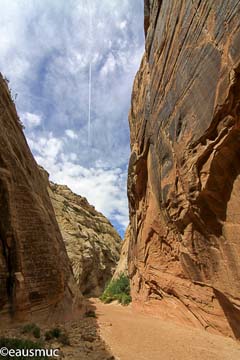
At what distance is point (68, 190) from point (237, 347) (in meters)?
52.4

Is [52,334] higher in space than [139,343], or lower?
higher

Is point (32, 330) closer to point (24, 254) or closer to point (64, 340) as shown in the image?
point (64, 340)

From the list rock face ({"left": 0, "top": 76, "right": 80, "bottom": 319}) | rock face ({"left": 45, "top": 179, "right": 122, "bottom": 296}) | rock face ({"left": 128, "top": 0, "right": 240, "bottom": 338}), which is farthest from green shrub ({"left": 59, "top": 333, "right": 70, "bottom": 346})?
rock face ({"left": 45, "top": 179, "right": 122, "bottom": 296})

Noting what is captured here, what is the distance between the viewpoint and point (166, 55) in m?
14.9

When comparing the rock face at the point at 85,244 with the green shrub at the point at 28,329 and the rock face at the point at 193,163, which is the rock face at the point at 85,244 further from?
the green shrub at the point at 28,329

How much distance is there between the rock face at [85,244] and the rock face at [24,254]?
25056 millimetres

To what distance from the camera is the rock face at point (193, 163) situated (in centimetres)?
1032

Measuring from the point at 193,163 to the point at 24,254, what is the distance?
28.6 feet

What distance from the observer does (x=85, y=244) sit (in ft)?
139

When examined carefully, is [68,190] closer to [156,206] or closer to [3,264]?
[156,206]


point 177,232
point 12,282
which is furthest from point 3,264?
point 177,232

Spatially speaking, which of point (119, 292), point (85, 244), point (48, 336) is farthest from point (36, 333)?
point (85, 244)

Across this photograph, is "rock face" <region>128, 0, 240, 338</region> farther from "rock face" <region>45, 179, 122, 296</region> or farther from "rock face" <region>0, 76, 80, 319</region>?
"rock face" <region>45, 179, 122, 296</region>

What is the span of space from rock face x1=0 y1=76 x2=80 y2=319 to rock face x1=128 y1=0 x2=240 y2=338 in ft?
20.5
